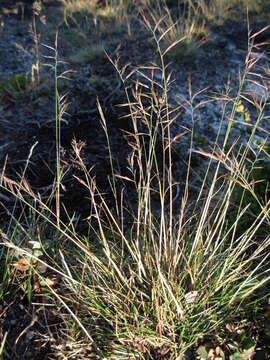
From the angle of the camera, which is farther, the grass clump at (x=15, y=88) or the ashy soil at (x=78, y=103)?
the grass clump at (x=15, y=88)

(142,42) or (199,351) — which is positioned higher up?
(142,42)

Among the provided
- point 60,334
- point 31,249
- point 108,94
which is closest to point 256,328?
point 60,334

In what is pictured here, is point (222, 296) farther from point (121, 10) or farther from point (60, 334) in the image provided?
point (121, 10)

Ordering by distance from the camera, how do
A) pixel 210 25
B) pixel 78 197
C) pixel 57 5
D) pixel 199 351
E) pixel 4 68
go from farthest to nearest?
pixel 57 5, pixel 210 25, pixel 4 68, pixel 78 197, pixel 199 351

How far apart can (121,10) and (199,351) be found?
3.82m

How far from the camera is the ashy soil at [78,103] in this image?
70.6 inches

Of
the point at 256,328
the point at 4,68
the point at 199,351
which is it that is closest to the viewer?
the point at 199,351

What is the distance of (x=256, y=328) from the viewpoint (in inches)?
64.8

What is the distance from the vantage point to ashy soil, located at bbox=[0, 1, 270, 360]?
179 cm

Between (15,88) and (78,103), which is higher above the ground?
(15,88)

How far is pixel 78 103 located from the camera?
310 centimetres

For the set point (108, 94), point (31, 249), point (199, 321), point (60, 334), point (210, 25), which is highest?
point (210, 25)

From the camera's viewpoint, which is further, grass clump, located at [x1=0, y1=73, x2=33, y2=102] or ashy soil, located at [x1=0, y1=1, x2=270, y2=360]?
grass clump, located at [x1=0, y1=73, x2=33, y2=102]

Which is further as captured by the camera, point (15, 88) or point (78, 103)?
point (15, 88)
